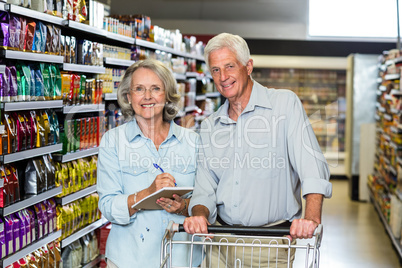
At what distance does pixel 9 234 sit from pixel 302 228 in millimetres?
1937

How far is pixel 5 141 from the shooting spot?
10.6ft

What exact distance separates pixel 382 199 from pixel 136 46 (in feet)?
14.4

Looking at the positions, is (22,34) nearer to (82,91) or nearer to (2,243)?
(82,91)

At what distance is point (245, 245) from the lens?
6.79 feet

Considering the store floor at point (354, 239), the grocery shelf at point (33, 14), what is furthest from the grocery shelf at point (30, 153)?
the store floor at point (354, 239)

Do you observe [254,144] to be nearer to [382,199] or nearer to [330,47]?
[382,199]

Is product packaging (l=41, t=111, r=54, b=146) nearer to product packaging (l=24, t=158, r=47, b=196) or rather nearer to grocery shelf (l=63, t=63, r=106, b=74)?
product packaging (l=24, t=158, r=47, b=196)

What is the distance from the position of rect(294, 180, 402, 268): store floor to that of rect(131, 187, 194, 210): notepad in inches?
145

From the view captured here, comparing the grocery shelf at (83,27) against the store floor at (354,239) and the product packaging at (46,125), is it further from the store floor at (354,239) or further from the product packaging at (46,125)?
the store floor at (354,239)

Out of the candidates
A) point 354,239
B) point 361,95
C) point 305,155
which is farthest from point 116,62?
point 361,95

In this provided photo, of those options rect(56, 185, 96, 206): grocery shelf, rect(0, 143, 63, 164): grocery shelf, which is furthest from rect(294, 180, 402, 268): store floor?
rect(0, 143, 63, 164): grocery shelf

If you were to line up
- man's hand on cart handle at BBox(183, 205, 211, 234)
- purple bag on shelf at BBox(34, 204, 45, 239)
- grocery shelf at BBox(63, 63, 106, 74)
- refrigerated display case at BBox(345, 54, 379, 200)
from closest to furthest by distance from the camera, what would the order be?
man's hand on cart handle at BBox(183, 205, 211, 234) < purple bag on shelf at BBox(34, 204, 45, 239) < grocery shelf at BBox(63, 63, 106, 74) < refrigerated display case at BBox(345, 54, 379, 200)

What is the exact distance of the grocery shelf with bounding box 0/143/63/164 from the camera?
3.21m

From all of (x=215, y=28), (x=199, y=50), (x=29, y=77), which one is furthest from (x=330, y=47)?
(x=29, y=77)
